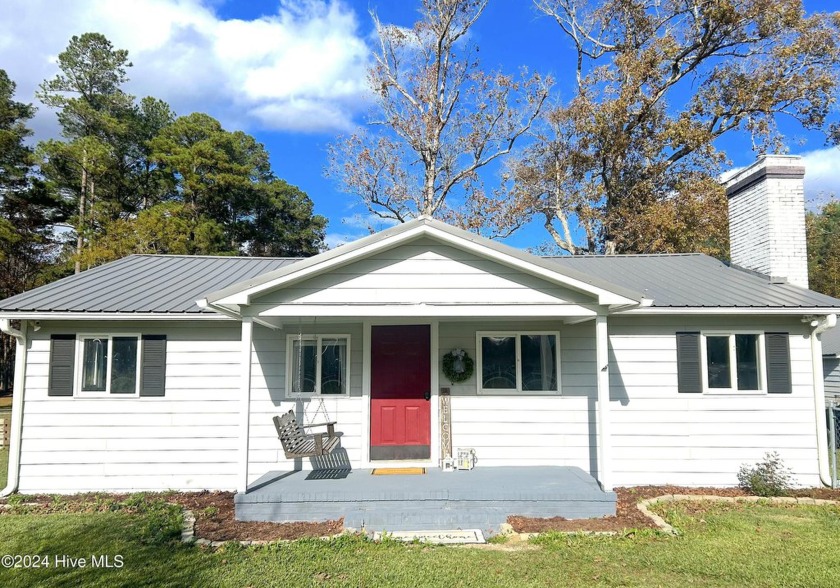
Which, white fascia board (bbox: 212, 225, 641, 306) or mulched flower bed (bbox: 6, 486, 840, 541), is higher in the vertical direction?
white fascia board (bbox: 212, 225, 641, 306)

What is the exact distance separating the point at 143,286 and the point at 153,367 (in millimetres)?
1557

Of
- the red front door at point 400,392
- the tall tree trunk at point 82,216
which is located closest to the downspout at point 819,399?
the red front door at point 400,392

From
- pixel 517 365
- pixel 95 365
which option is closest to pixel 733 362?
pixel 517 365

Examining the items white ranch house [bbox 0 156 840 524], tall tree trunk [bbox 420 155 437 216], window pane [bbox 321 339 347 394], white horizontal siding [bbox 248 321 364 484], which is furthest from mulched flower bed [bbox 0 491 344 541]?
tall tree trunk [bbox 420 155 437 216]

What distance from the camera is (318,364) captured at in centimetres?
745

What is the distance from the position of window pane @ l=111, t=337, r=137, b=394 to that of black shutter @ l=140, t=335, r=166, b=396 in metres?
0.18

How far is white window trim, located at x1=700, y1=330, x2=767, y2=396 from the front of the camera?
7.08 m

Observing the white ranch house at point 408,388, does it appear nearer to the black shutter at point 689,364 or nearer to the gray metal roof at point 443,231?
the black shutter at point 689,364

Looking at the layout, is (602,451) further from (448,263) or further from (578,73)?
(578,73)

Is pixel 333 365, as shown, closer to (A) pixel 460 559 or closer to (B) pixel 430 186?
(A) pixel 460 559

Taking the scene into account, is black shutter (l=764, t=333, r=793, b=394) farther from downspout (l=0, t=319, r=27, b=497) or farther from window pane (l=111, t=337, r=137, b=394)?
downspout (l=0, t=319, r=27, b=497)

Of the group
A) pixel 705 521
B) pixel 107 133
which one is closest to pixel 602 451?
pixel 705 521

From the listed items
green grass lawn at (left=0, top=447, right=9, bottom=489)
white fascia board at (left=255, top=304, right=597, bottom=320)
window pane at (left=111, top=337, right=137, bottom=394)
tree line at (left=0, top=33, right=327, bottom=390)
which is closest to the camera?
white fascia board at (left=255, top=304, right=597, bottom=320)


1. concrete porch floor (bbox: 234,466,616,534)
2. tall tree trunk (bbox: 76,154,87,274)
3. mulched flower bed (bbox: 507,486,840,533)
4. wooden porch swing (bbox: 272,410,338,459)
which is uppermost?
tall tree trunk (bbox: 76,154,87,274)
